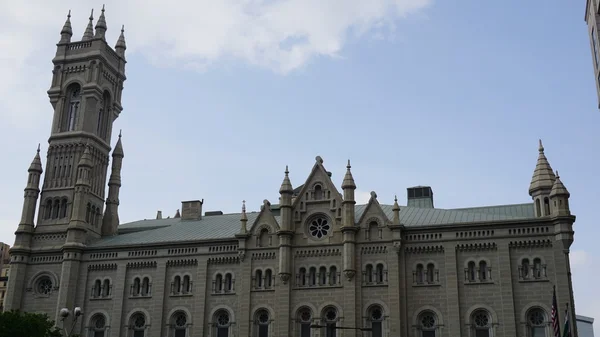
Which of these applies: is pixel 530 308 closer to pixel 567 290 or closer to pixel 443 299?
pixel 567 290

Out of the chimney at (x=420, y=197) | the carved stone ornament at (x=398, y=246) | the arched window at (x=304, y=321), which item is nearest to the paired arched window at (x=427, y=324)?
the carved stone ornament at (x=398, y=246)

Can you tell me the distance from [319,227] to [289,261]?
4031 millimetres

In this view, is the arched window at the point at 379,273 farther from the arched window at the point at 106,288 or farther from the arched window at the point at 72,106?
the arched window at the point at 72,106

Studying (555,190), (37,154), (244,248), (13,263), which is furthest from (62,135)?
(555,190)

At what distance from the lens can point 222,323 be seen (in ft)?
205

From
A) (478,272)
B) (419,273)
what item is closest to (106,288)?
(419,273)

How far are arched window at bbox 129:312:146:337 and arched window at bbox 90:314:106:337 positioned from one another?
110 inches

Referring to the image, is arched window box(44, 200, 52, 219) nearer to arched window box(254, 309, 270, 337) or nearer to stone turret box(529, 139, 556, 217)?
arched window box(254, 309, 270, 337)

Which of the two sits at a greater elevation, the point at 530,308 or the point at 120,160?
the point at 120,160

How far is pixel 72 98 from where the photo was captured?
A: 255 feet

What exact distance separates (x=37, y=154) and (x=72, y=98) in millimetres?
7322

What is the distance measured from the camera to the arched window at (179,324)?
63.3 meters

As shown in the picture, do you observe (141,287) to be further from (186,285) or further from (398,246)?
(398,246)

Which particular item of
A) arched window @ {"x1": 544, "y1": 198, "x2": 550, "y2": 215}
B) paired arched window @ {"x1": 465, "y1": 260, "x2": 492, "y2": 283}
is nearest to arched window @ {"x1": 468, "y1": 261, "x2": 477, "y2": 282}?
paired arched window @ {"x1": 465, "y1": 260, "x2": 492, "y2": 283}
